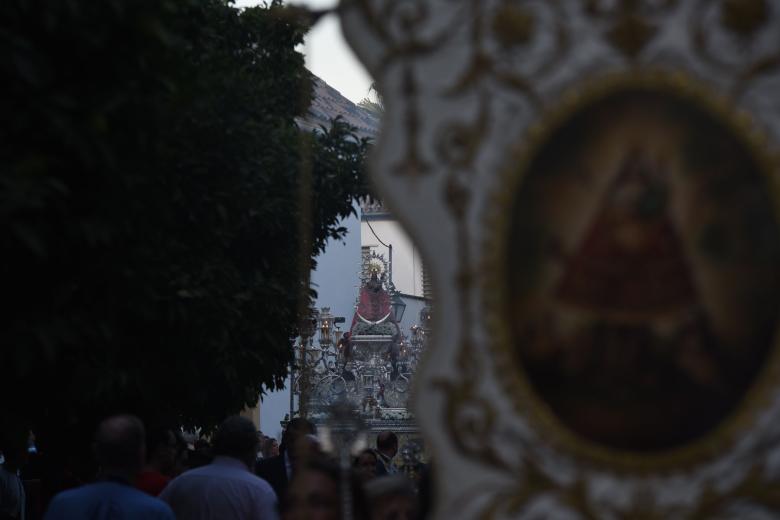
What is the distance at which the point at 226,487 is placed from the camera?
7.70 metres

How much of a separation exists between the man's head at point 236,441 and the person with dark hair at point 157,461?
2.13 feet

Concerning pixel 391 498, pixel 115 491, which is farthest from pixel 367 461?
pixel 391 498

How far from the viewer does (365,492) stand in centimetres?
497

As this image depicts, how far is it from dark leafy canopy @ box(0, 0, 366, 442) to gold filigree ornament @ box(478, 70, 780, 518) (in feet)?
2.64

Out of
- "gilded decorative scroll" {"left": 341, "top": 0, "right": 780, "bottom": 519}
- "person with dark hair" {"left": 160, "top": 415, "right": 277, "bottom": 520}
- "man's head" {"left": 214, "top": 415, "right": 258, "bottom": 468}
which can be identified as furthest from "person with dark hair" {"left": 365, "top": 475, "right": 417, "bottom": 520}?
"man's head" {"left": 214, "top": 415, "right": 258, "bottom": 468}

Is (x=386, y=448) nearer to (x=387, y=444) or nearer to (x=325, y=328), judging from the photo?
(x=387, y=444)

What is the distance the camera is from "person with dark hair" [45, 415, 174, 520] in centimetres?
655

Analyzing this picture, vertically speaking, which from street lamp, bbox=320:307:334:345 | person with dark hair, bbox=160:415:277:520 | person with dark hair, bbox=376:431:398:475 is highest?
street lamp, bbox=320:307:334:345

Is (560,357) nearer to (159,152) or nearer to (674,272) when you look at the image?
(674,272)

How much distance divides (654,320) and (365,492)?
1.41m

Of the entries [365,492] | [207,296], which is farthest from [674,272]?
[207,296]

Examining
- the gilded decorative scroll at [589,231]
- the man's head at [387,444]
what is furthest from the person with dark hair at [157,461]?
the gilded decorative scroll at [589,231]

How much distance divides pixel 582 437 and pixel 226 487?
13.4ft

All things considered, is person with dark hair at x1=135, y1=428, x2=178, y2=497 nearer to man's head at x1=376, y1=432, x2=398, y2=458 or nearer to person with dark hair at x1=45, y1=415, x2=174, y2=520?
person with dark hair at x1=45, y1=415, x2=174, y2=520
